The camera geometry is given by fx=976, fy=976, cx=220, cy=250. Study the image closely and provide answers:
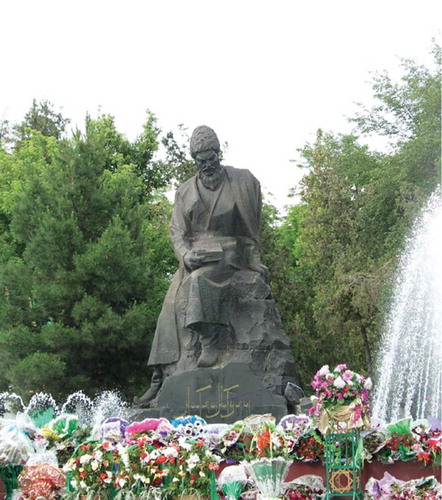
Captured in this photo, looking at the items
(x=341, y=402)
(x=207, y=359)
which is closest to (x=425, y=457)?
(x=341, y=402)

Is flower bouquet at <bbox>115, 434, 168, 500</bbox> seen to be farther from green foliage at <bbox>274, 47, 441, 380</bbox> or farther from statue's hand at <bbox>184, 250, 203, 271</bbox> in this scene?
green foliage at <bbox>274, 47, 441, 380</bbox>

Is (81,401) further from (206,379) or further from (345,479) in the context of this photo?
(345,479)

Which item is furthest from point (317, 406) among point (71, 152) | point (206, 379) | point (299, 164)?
point (299, 164)

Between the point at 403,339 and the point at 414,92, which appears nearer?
the point at 403,339

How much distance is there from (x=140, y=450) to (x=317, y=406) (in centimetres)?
193

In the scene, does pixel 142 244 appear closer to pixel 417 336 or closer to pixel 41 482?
pixel 417 336

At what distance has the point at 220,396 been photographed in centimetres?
1251

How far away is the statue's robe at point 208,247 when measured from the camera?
12.9 metres

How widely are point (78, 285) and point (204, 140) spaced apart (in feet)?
27.5

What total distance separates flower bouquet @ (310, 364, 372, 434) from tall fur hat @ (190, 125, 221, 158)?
5.28 m

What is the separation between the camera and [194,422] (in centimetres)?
1097

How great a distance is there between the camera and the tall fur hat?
13430 mm

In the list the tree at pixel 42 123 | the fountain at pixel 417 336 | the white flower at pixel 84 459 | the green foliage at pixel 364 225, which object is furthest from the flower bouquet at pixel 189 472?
the tree at pixel 42 123

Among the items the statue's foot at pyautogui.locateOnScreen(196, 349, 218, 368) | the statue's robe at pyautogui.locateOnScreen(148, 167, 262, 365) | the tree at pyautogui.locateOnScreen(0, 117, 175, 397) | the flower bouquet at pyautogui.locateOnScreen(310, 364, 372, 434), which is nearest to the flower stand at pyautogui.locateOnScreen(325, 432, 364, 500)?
the flower bouquet at pyautogui.locateOnScreen(310, 364, 372, 434)
